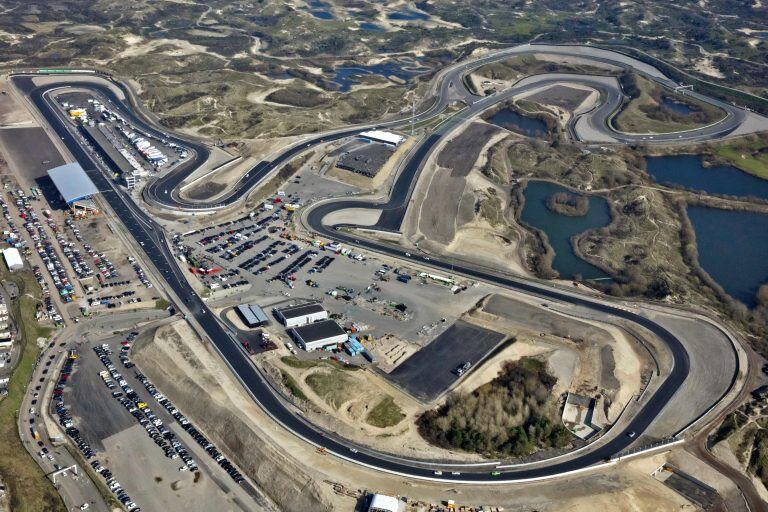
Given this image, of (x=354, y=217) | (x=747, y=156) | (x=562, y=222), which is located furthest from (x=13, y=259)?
(x=747, y=156)

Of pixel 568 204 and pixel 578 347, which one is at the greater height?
pixel 578 347

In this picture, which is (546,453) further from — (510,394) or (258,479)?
(258,479)

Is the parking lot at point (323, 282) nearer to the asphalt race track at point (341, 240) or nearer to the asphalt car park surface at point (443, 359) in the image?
the asphalt car park surface at point (443, 359)

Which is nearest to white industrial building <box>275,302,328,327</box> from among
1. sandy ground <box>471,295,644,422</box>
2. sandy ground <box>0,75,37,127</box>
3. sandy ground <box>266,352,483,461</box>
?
sandy ground <box>266,352,483,461</box>

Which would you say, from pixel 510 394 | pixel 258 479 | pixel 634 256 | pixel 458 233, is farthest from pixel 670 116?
pixel 258 479

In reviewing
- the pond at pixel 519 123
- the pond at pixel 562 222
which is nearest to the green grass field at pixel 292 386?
the pond at pixel 562 222

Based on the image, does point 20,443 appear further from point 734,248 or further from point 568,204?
point 734,248
